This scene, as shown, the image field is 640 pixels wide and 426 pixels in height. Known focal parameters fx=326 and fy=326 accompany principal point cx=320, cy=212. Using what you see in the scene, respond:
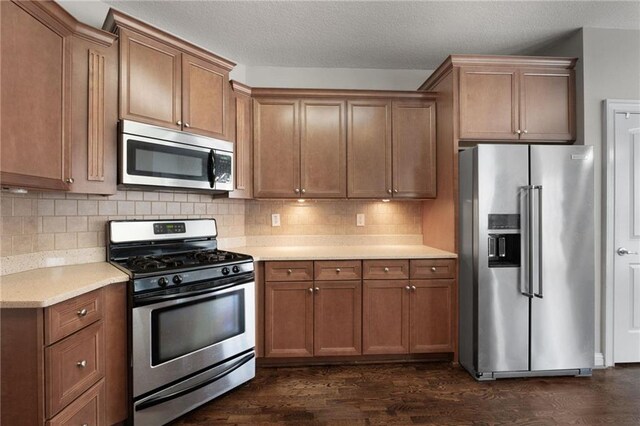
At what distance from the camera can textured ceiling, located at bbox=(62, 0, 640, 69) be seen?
2439 millimetres

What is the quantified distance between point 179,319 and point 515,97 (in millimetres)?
3094

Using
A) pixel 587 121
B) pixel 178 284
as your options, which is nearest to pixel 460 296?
pixel 587 121

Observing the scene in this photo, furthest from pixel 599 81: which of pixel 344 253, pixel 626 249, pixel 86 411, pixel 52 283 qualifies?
pixel 86 411

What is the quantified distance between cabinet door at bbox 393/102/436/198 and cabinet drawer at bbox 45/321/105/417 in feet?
8.17

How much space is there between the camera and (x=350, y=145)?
3.06 m

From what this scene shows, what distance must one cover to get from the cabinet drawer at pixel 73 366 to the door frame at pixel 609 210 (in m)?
3.65

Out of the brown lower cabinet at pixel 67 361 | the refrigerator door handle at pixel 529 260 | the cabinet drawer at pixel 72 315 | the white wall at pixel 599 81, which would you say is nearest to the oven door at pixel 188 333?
the brown lower cabinet at pixel 67 361

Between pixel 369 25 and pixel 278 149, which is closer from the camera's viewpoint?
pixel 369 25

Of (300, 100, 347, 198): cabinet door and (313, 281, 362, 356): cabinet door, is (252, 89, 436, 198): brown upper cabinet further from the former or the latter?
(313, 281, 362, 356): cabinet door

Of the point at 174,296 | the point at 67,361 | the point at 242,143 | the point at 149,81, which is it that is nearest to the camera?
the point at 67,361

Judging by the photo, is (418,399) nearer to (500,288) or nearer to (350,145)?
(500,288)

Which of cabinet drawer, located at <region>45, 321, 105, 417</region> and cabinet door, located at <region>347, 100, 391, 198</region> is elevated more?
cabinet door, located at <region>347, 100, 391, 198</region>

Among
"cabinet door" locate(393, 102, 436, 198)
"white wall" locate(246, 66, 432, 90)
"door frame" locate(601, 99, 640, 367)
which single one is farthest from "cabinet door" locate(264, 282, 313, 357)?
"door frame" locate(601, 99, 640, 367)

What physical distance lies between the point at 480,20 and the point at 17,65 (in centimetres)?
304
